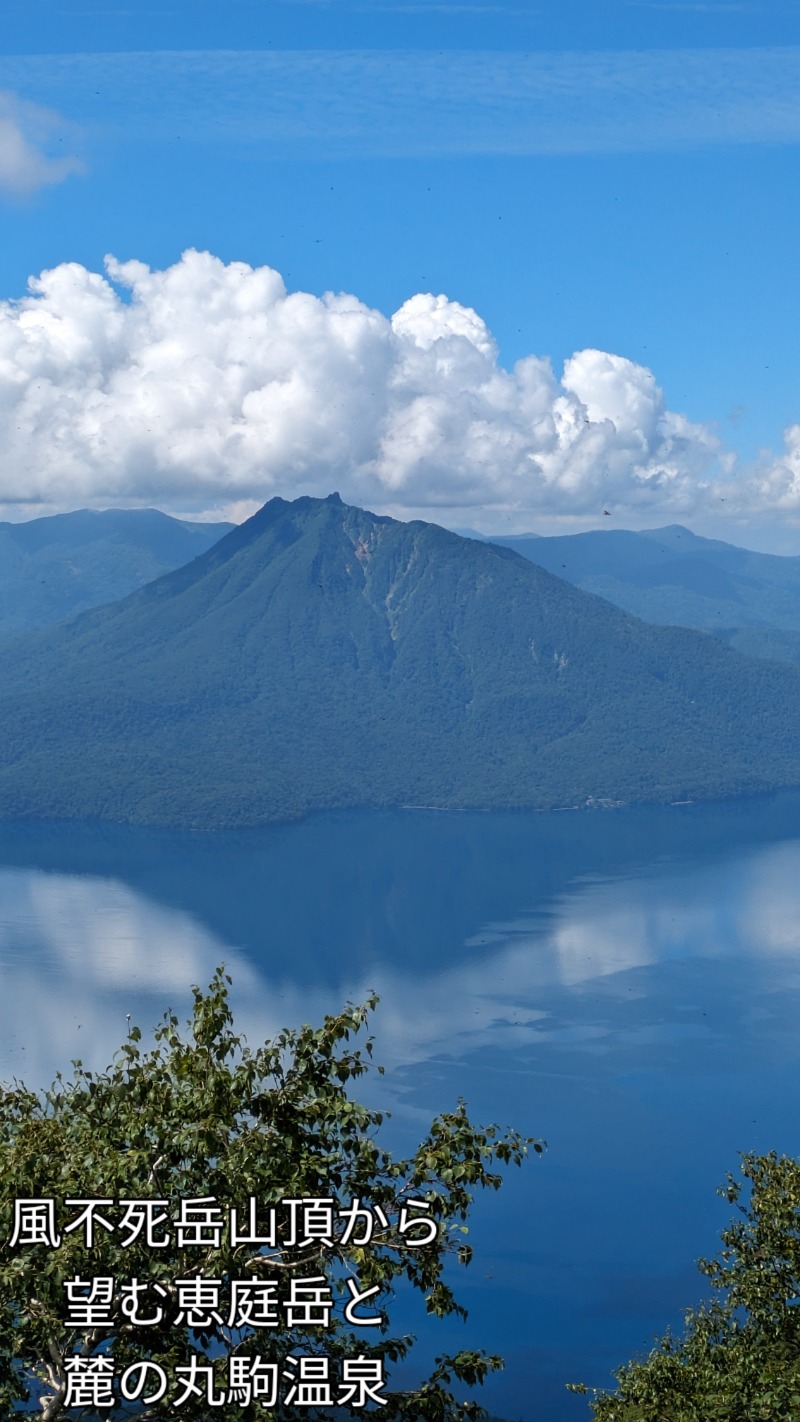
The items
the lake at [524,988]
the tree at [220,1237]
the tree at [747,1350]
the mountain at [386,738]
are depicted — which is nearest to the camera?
the tree at [220,1237]

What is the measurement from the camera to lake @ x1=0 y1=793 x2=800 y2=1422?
139ft

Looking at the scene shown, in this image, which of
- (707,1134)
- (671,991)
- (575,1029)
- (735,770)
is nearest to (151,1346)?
(707,1134)

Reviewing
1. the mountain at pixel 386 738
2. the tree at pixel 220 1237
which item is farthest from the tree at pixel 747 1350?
the mountain at pixel 386 738

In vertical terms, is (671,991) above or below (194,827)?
below

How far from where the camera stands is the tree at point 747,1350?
11.5m

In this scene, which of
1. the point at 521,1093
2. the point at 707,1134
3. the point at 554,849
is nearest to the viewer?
the point at 707,1134

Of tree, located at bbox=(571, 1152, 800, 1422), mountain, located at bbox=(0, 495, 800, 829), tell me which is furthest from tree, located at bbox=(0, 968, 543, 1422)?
mountain, located at bbox=(0, 495, 800, 829)

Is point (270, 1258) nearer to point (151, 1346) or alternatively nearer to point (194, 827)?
point (151, 1346)

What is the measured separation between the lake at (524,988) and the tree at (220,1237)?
A: 28772 mm

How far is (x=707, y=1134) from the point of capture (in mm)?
55281

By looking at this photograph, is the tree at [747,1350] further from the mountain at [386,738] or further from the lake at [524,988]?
the mountain at [386,738]

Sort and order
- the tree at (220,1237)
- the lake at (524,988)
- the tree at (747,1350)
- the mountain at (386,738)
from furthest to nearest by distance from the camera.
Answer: the mountain at (386,738), the lake at (524,988), the tree at (747,1350), the tree at (220,1237)

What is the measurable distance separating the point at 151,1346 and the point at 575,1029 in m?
63.4

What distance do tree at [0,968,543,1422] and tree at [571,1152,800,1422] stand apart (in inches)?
136
